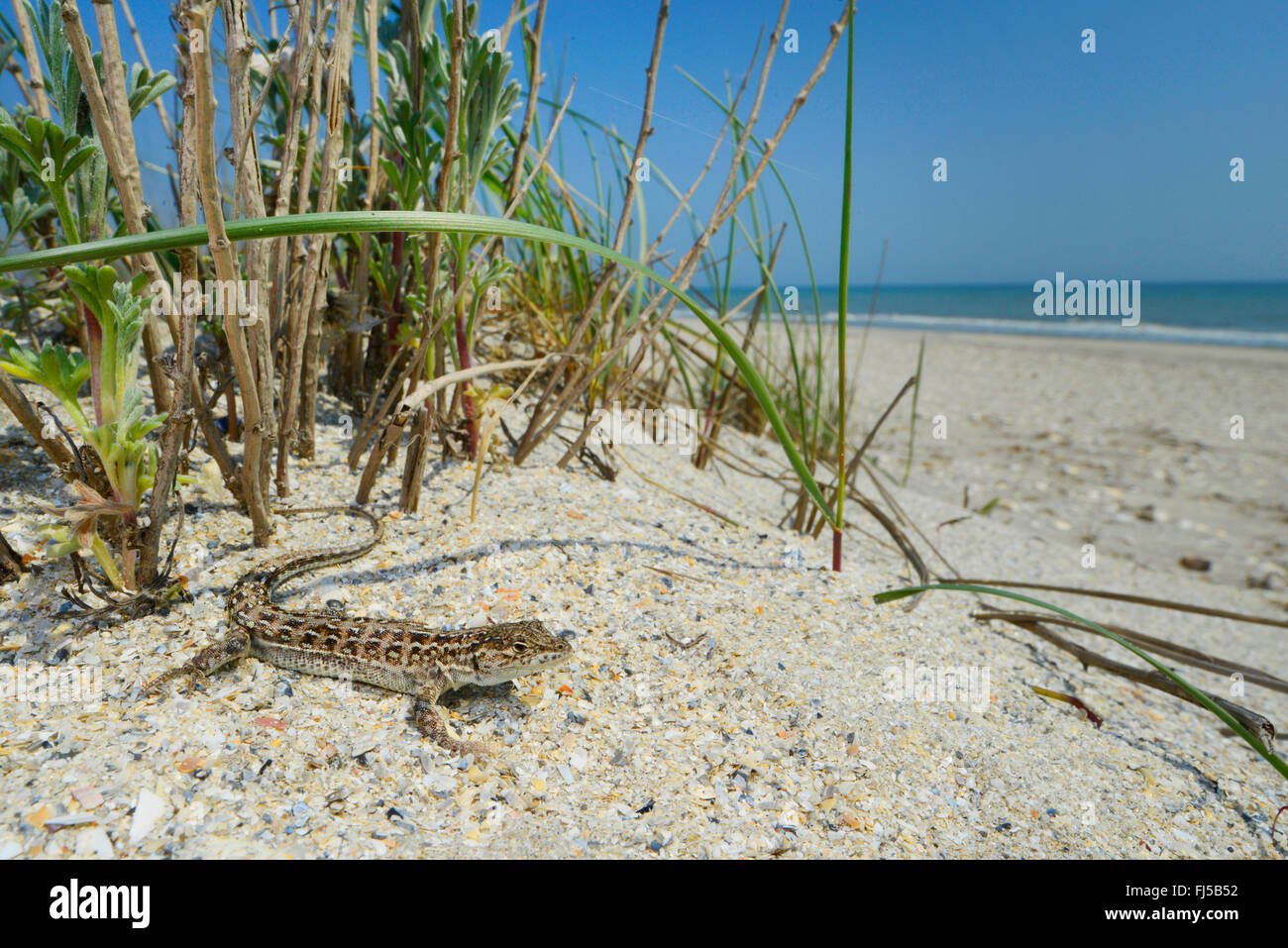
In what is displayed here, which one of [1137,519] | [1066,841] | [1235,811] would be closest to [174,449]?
[1066,841]

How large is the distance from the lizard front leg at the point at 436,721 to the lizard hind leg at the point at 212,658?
18.1 inches

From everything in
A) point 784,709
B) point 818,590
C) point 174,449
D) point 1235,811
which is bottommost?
point 1235,811

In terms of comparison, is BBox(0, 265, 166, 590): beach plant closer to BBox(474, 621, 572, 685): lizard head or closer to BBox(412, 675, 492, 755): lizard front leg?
BBox(412, 675, 492, 755): lizard front leg

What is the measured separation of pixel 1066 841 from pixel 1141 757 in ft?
2.13

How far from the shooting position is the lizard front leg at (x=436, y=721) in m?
1.77

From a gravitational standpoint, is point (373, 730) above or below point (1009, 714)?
above

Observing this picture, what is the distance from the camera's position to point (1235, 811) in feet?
6.98

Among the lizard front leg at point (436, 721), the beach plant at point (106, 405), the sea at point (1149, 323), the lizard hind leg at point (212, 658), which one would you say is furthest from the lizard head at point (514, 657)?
the sea at point (1149, 323)

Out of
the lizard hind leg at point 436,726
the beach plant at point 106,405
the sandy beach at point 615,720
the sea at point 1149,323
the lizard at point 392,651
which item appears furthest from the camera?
the sea at point 1149,323

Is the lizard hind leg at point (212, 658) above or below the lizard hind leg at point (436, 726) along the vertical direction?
above

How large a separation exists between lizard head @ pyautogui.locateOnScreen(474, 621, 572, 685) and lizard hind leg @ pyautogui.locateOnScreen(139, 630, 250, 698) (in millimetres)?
596

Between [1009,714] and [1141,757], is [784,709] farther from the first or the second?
[1141,757]

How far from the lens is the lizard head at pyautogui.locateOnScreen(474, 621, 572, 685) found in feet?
6.23

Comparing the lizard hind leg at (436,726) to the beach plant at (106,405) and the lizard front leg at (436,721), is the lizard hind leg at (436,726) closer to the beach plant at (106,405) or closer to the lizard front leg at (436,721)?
the lizard front leg at (436,721)
